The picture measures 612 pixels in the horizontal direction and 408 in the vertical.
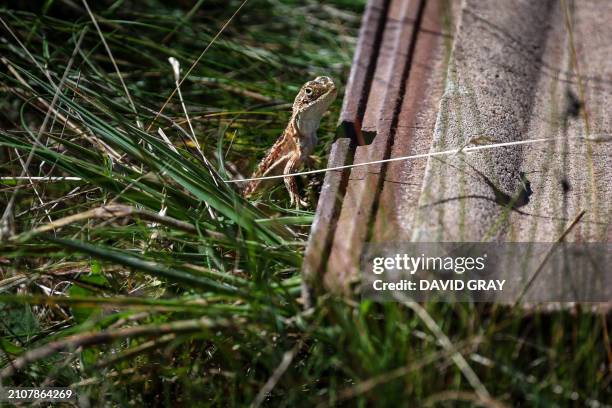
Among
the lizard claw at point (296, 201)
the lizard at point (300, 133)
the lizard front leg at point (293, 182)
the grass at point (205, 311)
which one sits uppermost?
the lizard at point (300, 133)

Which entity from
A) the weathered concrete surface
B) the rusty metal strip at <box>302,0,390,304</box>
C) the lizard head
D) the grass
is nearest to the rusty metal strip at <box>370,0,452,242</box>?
the weathered concrete surface

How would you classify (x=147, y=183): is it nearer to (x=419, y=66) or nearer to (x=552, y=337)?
(x=419, y=66)

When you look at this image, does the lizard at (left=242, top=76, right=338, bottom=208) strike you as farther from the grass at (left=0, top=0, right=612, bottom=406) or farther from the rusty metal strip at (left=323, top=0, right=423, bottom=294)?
the rusty metal strip at (left=323, top=0, right=423, bottom=294)

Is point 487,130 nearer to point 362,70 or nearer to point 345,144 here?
point 345,144

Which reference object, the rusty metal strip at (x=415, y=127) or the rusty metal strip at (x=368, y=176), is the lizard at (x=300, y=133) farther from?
the rusty metal strip at (x=415, y=127)

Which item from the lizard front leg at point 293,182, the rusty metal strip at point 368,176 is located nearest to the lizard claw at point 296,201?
the lizard front leg at point 293,182

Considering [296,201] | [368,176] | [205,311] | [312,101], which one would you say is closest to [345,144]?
[368,176]
